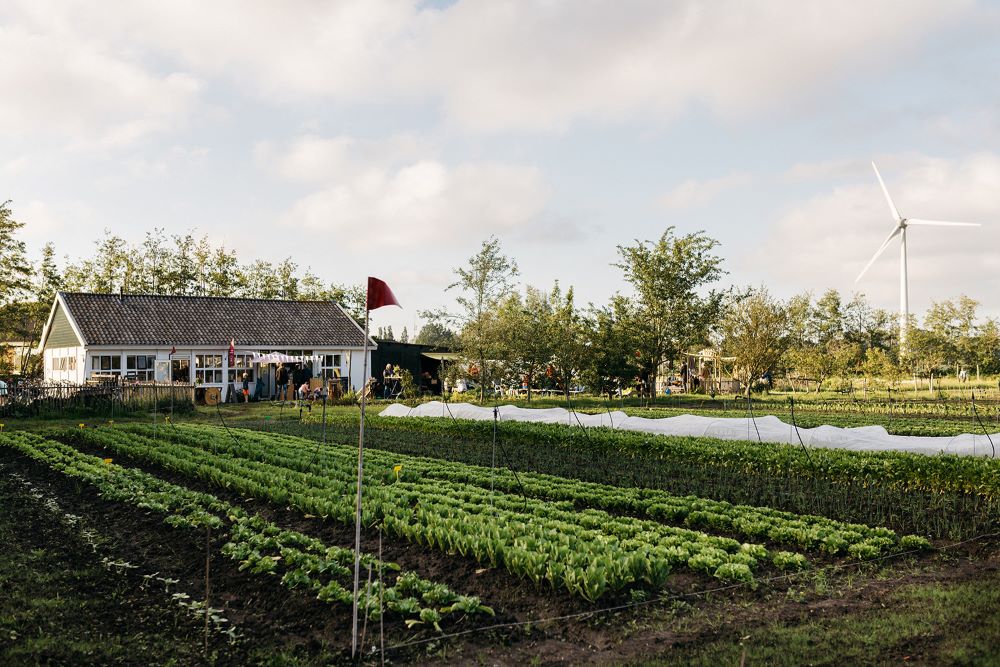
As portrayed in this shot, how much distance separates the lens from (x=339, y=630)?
5.56 m

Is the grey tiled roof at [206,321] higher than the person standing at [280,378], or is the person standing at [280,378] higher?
the grey tiled roof at [206,321]

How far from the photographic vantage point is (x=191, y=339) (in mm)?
31062

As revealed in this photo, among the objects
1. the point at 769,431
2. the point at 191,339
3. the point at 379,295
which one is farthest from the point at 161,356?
the point at 379,295

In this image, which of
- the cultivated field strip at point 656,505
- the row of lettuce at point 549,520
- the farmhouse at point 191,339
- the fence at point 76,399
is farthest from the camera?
the farmhouse at point 191,339

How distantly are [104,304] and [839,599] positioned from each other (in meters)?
32.3

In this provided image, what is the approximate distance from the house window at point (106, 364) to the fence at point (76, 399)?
229 inches

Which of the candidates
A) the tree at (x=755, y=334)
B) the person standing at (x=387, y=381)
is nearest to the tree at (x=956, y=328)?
the tree at (x=755, y=334)

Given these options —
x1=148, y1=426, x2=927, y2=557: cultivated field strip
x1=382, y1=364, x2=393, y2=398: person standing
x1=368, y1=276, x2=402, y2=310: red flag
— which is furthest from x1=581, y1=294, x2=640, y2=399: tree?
x1=368, y1=276, x2=402, y2=310: red flag

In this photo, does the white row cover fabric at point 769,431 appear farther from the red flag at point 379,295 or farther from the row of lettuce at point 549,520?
the red flag at point 379,295

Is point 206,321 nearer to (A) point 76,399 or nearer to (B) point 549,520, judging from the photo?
(A) point 76,399

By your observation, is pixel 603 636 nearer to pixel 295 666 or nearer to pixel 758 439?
pixel 295 666

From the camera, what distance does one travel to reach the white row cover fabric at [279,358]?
30.6m

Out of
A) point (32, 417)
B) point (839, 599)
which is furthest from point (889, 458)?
point (32, 417)

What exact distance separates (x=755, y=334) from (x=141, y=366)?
2645 cm
